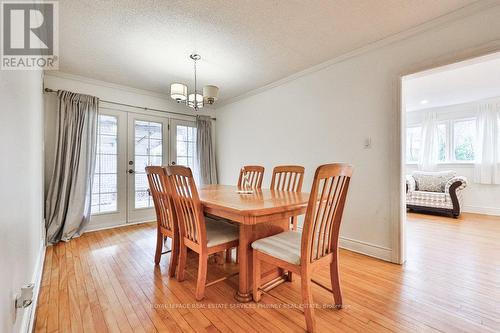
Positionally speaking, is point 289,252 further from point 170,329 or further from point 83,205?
point 83,205

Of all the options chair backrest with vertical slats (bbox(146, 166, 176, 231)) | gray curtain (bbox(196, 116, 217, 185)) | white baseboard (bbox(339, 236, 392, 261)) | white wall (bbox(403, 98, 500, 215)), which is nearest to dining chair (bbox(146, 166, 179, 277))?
chair backrest with vertical slats (bbox(146, 166, 176, 231))

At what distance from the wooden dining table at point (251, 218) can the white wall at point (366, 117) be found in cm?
120

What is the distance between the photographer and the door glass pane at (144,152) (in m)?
3.85

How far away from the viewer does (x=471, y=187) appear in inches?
183

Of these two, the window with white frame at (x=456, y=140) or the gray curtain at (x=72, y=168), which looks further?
the window with white frame at (x=456, y=140)

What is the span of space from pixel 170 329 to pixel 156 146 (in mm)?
3310

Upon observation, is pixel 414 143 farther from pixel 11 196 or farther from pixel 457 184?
pixel 11 196

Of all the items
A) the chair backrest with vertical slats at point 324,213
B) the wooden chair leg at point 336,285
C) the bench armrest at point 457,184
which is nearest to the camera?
the chair backrest with vertical slats at point 324,213

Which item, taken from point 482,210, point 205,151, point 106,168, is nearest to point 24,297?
point 106,168

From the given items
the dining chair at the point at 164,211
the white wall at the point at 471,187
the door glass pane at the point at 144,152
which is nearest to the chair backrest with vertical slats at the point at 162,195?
the dining chair at the point at 164,211

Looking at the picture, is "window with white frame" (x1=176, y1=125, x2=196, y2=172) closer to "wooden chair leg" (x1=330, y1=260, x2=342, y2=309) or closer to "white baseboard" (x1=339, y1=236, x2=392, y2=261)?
"white baseboard" (x1=339, y1=236, x2=392, y2=261)

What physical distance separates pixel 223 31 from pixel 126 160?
273cm

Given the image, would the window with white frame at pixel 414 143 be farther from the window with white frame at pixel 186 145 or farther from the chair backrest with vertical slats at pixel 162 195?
the chair backrest with vertical slats at pixel 162 195

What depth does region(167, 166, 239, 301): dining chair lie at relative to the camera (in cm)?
156
